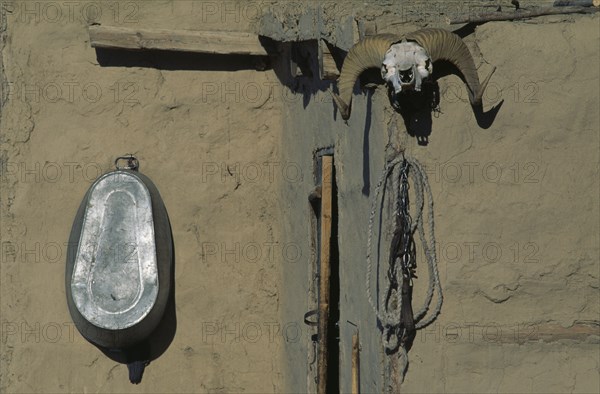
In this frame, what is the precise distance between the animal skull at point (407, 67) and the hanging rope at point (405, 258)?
1.76ft

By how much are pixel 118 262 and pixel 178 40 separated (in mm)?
1991

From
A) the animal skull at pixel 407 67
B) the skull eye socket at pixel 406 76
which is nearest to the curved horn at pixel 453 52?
the animal skull at pixel 407 67

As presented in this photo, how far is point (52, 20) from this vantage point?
36.3ft

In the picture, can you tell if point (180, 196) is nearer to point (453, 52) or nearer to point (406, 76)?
point (406, 76)

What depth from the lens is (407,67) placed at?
823 centimetres

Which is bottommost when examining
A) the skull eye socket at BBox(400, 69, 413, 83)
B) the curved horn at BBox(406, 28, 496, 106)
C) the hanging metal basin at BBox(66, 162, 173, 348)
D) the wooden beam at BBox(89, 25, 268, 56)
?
the hanging metal basin at BBox(66, 162, 173, 348)

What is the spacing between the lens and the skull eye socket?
27.0ft

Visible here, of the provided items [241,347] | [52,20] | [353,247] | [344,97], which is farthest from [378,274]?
[52,20]

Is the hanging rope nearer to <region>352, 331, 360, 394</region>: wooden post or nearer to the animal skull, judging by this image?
the animal skull

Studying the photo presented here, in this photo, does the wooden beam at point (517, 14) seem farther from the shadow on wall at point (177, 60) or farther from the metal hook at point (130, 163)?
the metal hook at point (130, 163)

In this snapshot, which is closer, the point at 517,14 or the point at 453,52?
the point at 453,52

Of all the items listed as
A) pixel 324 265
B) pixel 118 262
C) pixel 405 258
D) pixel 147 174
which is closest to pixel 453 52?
pixel 405 258

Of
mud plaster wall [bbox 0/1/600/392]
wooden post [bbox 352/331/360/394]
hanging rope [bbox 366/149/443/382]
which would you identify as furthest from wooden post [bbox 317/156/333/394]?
hanging rope [bbox 366/149/443/382]

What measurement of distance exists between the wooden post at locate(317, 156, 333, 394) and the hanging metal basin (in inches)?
60.6
